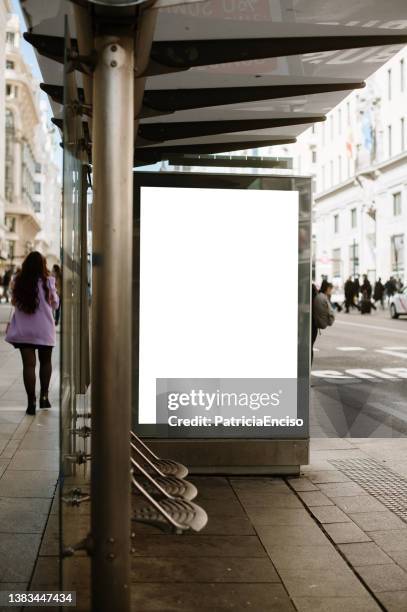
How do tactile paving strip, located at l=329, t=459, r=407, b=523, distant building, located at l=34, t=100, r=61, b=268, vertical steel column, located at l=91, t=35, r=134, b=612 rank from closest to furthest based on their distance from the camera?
vertical steel column, located at l=91, t=35, r=134, b=612
tactile paving strip, located at l=329, t=459, r=407, b=523
distant building, located at l=34, t=100, r=61, b=268

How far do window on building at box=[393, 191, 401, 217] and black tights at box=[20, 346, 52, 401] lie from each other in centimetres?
4716

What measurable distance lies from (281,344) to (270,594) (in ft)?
8.38

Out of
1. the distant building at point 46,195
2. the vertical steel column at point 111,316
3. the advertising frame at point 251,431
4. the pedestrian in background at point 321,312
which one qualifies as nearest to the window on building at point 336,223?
the pedestrian in background at point 321,312

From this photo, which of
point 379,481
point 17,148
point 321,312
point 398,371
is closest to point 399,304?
point 398,371

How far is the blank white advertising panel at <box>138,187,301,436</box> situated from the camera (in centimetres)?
614

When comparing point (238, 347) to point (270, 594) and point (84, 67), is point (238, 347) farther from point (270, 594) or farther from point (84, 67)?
point (84, 67)

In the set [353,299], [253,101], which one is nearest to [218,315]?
[253,101]

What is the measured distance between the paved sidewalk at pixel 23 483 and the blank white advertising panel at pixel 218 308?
928 mm

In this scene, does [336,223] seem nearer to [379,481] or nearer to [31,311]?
[31,311]

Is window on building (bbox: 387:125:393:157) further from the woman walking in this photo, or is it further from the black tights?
the woman walking

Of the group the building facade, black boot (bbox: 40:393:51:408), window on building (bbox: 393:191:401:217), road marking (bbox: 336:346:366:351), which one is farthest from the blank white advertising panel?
window on building (bbox: 393:191:401:217)

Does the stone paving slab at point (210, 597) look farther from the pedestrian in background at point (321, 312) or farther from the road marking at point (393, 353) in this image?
the road marking at point (393, 353)

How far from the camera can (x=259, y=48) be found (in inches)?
198

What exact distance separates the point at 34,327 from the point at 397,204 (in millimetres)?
48299
